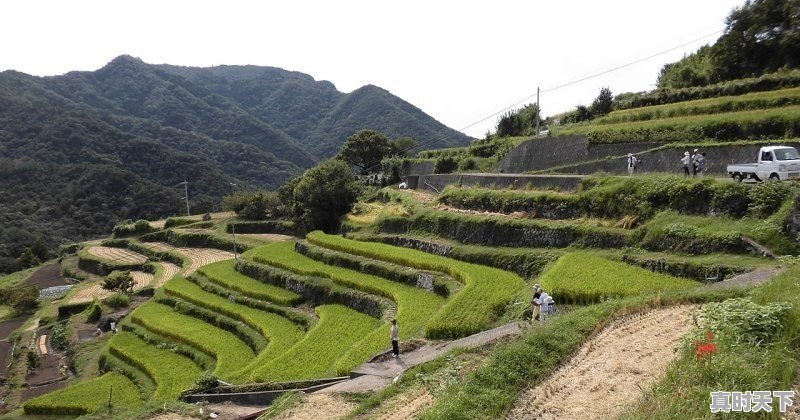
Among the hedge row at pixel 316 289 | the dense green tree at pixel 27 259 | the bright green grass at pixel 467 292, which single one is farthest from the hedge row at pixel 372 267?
the dense green tree at pixel 27 259

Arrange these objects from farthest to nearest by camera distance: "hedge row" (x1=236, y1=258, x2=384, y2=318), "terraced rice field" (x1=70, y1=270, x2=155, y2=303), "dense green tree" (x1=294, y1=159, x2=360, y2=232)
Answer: "dense green tree" (x1=294, y1=159, x2=360, y2=232), "terraced rice field" (x1=70, y1=270, x2=155, y2=303), "hedge row" (x1=236, y1=258, x2=384, y2=318)

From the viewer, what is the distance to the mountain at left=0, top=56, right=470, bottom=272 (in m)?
90.9

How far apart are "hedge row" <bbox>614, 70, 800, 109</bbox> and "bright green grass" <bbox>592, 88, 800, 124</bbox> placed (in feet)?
3.33

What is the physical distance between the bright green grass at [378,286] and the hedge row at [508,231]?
448 cm

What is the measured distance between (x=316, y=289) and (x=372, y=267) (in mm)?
3301

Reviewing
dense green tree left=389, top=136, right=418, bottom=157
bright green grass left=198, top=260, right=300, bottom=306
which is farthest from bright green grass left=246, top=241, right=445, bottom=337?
dense green tree left=389, top=136, right=418, bottom=157

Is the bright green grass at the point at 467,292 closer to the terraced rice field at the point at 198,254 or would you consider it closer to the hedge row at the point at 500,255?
the hedge row at the point at 500,255

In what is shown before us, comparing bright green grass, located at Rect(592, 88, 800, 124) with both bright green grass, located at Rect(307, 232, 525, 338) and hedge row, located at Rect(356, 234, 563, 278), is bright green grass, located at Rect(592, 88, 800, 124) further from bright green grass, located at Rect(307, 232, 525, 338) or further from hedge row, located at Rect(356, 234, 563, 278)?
bright green grass, located at Rect(307, 232, 525, 338)

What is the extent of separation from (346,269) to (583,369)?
2036 centimetres

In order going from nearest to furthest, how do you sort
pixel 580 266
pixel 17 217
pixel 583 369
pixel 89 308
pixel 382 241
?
pixel 583 369 < pixel 580 266 < pixel 382 241 < pixel 89 308 < pixel 17 217

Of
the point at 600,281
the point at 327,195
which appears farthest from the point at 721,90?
the point at 327,195

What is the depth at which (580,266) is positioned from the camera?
56.6ft

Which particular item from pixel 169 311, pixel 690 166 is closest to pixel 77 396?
pixel 169 311

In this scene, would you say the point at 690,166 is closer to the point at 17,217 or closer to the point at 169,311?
the point at 169,311
